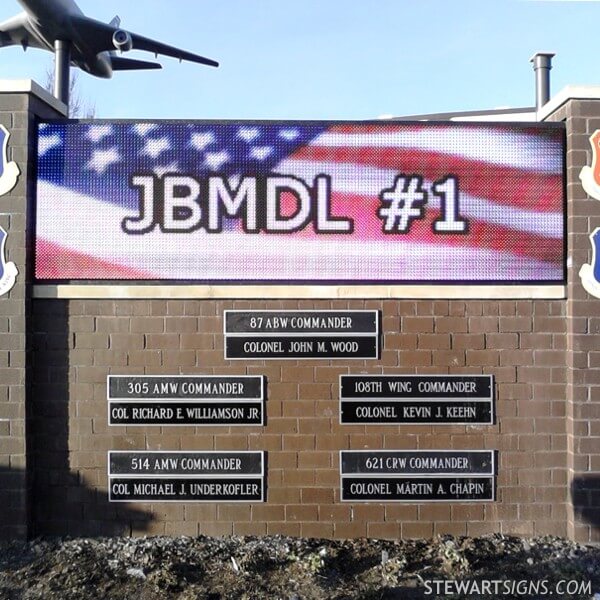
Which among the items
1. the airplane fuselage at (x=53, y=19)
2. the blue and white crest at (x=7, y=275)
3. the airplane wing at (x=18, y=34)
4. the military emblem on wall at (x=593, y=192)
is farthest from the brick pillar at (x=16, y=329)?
the airplane wing at (x=18, y=34)

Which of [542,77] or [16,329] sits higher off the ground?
[542,77]

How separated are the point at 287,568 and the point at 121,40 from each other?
28.5ft

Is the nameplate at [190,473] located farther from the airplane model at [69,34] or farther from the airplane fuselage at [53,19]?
the airplane fuselage at [53,19]

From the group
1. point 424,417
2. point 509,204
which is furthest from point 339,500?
point 509,204

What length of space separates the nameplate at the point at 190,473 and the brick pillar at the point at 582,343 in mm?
2403

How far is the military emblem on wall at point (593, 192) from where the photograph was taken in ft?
16.7

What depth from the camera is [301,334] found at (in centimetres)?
520

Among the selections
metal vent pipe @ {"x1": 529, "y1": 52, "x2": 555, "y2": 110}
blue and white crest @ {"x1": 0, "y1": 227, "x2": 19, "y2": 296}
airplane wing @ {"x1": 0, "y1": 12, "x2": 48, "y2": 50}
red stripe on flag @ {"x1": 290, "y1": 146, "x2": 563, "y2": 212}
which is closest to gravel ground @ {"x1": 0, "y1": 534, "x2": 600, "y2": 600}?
blue and white crest @ {"x1": 0, "y1": 227, "x2": 19, "y2": 296}

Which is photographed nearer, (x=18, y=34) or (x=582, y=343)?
(x=582, y=343)

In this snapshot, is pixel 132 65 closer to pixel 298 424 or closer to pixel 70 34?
pixel 70 34

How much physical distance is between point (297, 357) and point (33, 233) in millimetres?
2281

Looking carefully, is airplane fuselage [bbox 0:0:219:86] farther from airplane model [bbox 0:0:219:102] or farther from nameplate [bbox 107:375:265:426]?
nameplate [bbox 107:375:265:426]

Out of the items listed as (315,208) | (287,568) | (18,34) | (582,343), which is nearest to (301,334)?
(315,208)

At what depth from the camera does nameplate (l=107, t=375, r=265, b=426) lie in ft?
17.0
